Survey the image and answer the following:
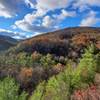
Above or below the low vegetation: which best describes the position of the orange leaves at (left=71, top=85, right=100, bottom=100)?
below

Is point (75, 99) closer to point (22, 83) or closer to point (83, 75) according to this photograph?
point (83, 75)

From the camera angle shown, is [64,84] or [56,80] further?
[56,80]

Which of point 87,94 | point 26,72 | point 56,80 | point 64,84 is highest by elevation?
point 26,72

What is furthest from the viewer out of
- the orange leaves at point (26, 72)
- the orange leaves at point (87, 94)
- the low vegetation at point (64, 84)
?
the orange leaves at point (26, 72)

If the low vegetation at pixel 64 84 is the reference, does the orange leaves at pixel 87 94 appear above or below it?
below

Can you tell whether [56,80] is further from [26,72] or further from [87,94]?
[26,72]

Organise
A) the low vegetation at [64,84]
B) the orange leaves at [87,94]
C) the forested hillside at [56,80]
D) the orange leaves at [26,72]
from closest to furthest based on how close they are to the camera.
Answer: the low vegetation at [64,84]
the forested hillside at [56,80]
the orange leaves at [87,94]
the orange leaves at [26,72]

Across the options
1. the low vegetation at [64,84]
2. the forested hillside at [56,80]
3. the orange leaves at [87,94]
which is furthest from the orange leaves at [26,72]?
the orange leaves at [87,94]

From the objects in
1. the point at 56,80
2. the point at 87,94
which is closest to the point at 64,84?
the point at 56,80

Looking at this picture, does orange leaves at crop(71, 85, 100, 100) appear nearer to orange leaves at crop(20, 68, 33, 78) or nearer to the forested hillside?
the forested hillside

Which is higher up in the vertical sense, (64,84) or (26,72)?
(26,72)

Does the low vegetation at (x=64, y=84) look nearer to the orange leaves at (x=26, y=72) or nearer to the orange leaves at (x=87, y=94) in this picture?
the orange leaves at (x=87, y=94)

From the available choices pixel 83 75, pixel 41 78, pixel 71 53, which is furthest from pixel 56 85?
pixel 71 53

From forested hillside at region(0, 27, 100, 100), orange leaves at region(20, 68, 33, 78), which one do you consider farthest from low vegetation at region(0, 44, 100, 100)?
orange leaves at region(20, 68, 33, 78)
